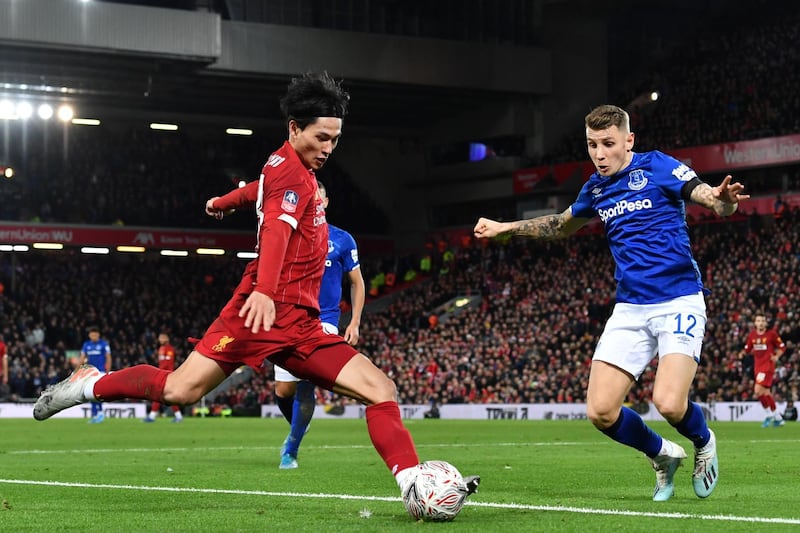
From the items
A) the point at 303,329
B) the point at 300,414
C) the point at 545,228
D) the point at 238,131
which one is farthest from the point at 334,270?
the point at 238,131

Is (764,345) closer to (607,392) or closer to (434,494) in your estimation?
(607,392)

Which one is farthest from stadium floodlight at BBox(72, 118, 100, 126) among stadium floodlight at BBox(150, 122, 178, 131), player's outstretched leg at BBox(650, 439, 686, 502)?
player's outstretched leg at BBox(650, 439, 686, 502)

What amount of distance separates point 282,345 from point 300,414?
5260mm

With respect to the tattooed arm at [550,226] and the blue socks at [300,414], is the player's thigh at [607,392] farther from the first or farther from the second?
the blue socks at [300,414]

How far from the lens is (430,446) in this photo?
17641 mm

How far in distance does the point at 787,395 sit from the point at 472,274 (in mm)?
19932

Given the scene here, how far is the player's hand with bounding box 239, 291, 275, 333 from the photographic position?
262 inches

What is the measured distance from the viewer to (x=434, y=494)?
6.89 metres

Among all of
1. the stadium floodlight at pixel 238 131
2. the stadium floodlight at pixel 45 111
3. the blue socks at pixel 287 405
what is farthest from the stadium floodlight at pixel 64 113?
the blue socks at pixel 287 405

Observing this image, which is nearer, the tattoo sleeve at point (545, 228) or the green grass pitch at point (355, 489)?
the green grass pitch at point (355, 489)

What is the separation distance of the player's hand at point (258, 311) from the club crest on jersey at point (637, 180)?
2.93 m

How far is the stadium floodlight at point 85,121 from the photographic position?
50.7 meters

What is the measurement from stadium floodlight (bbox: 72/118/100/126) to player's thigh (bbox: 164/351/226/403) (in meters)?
45.0

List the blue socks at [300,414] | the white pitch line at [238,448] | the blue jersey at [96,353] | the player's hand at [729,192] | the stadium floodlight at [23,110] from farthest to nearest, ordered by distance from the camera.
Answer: the stadium floodlight at [23,110] < the blue jersey at [96,353] < the white pitch line at [238,448] < the blue socks at [300,414] < the player's hand at [729,192]
